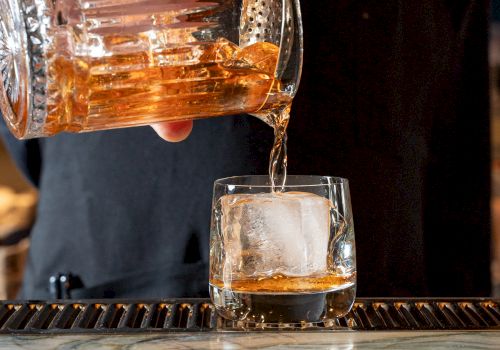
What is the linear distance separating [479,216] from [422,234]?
0.13 meters

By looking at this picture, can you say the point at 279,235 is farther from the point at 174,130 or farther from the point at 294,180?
the point at 174,130

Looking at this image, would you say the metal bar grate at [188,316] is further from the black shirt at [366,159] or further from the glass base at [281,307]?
the black shirt at [366,159]

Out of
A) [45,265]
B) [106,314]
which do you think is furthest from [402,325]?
[45,265]

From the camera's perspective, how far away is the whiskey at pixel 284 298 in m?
0.98

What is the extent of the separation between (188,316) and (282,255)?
0.15m

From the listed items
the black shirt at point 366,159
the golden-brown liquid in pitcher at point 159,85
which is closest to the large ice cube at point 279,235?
the golden-brown liquid in pitcher at point 159,85

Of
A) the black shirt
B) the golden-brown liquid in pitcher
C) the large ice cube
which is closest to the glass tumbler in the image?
the large ice cube

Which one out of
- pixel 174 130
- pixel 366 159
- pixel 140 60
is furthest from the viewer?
pixel 366 159

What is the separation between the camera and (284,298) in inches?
38.4

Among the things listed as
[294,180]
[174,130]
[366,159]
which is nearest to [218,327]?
[294,180]

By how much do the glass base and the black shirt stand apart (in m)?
0.45

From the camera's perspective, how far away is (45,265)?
1710 millimetres

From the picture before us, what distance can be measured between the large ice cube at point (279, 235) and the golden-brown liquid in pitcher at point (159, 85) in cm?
12

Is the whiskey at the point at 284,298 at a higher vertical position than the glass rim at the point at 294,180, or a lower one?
lower
